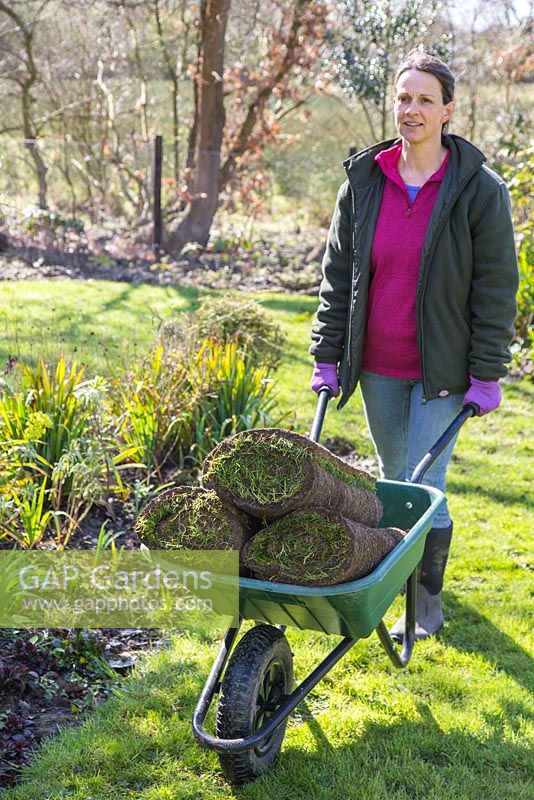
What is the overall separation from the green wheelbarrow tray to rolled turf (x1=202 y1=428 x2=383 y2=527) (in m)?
0.20

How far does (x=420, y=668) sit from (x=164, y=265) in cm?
735

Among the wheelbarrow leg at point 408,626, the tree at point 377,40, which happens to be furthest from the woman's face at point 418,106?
the tree at point 377,40

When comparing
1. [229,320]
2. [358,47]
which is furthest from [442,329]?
[358,47]

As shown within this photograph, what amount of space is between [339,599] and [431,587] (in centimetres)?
138

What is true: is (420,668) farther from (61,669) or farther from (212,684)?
(61,669)

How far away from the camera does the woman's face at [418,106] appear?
2732 millimetres

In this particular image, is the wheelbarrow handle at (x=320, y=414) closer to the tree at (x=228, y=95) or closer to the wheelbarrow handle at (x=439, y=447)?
the wheelbarrow handle at (x=439, y=447)

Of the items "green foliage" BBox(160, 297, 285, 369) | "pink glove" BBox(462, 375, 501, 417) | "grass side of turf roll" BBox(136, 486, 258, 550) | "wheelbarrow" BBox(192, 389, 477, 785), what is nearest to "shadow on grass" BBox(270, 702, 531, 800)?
"wheelbarrow" BBox(192, 389, 477, 785)

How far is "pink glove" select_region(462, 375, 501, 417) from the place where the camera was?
2.90 m

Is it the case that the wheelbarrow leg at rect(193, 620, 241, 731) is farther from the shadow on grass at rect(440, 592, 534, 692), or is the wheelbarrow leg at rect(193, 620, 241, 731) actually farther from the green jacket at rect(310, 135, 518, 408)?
the shadow on grass at rect(440, 592, 534, 692)

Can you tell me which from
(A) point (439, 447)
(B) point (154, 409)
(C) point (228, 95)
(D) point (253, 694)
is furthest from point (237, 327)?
(C) point (228, 95)

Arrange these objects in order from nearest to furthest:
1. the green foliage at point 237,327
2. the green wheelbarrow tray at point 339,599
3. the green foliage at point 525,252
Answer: the green wheelbarrow tray at point 339,599, the green foliage at point 237,327, the green foliage at point 525,252

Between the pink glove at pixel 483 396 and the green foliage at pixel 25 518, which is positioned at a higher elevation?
the pink glove at pixel 483 396

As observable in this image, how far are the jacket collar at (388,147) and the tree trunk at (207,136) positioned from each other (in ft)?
26.1
